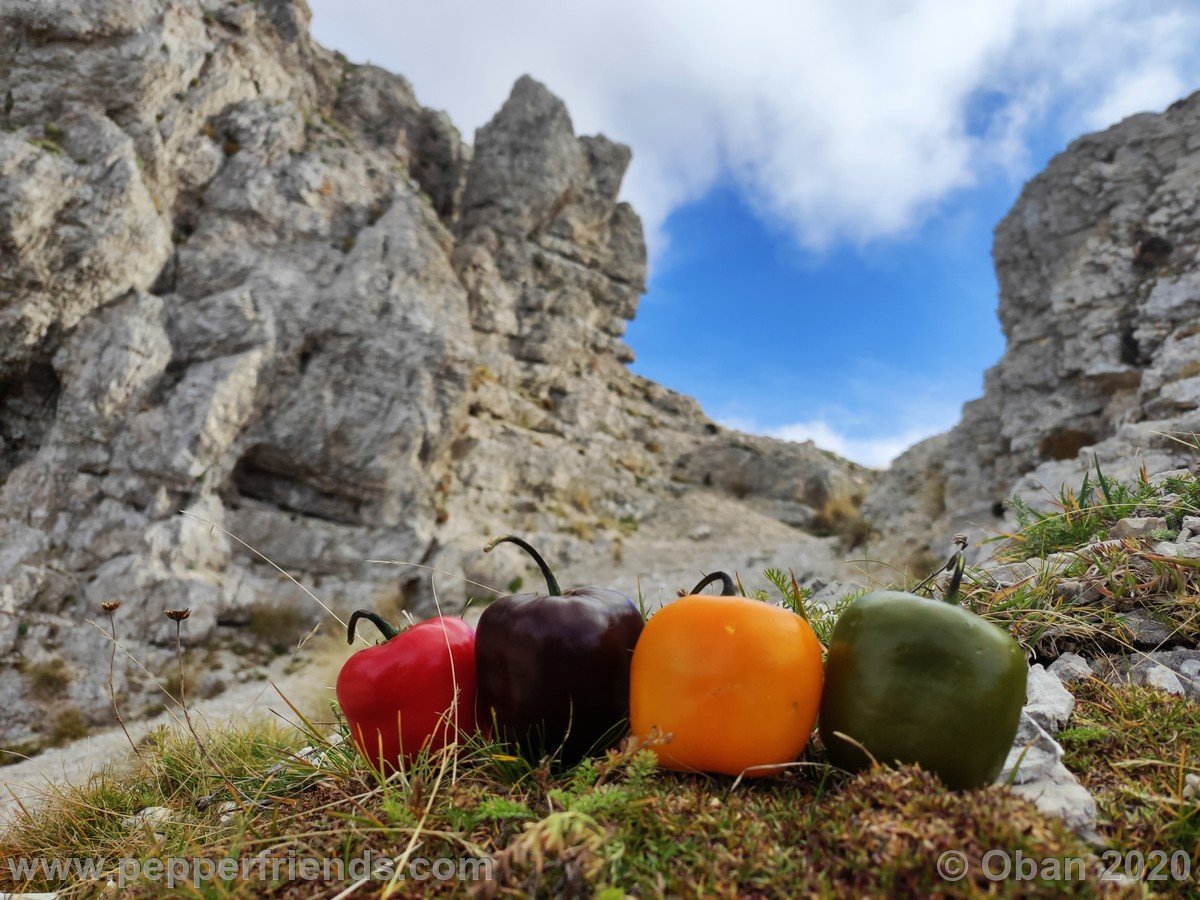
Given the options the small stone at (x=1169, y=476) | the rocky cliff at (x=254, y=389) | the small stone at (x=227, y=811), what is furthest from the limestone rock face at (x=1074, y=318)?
the small stone at (x=227, y=811)

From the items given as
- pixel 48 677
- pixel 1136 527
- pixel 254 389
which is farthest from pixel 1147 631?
pixel 254 389

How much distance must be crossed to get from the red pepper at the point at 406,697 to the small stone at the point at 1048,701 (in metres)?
1.82

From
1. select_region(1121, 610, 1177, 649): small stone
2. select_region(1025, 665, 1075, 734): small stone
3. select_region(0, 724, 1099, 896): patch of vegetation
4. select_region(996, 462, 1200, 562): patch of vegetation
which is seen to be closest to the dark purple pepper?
select_region(0, 724, 1099, 896): patch of vegetation

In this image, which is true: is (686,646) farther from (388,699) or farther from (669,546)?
(669,546)

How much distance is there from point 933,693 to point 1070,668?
57.9 inches

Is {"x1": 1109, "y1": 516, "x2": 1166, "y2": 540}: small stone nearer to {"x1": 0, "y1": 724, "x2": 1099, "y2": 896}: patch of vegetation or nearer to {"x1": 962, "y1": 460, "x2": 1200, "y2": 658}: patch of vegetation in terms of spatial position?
{"x1": 962, "y1": 460, "x2": 1200, "y2": 658}: patch of vegetation

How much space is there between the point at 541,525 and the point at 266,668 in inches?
328

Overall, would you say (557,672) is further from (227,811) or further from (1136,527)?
(1136,527)

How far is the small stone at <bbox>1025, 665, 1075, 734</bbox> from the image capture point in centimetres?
209

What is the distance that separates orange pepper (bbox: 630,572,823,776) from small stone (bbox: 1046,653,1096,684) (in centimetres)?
146

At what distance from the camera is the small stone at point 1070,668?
252cm

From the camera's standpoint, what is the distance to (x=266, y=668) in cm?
1328

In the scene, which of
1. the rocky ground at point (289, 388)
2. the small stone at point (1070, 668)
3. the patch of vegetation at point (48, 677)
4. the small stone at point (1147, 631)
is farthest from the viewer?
the rocky ground at point (289, 388)

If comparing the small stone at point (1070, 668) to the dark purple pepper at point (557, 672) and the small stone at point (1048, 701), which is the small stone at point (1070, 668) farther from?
the dark purple pepper at point (557, 672)
